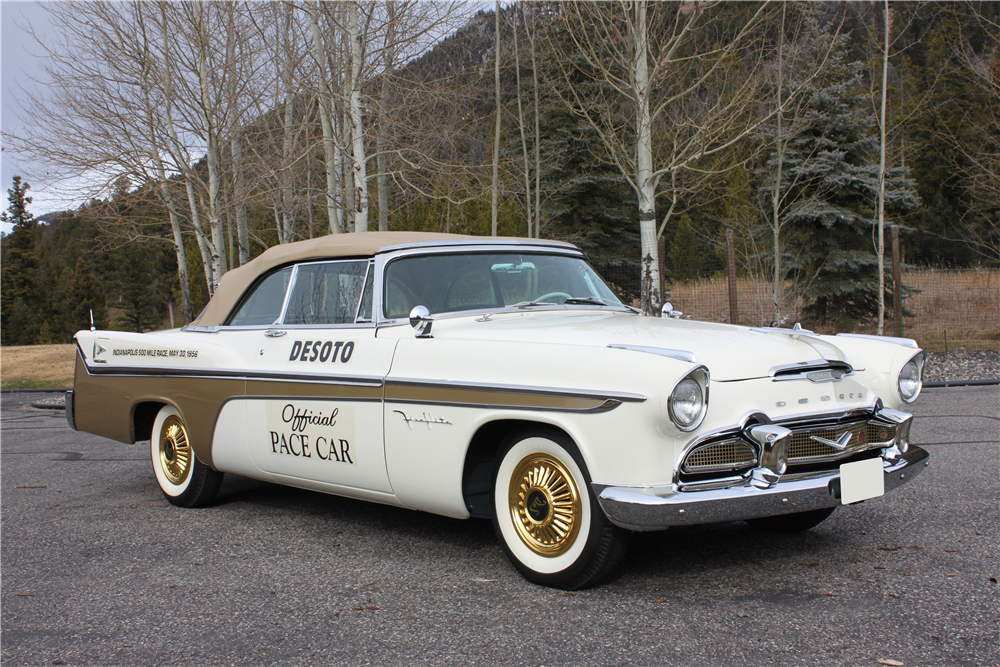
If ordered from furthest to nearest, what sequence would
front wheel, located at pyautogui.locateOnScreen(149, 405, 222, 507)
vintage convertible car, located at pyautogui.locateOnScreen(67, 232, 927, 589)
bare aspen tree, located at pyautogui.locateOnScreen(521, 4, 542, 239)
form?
bare aspen tree, located at pyautogui.locateOnScreen(521, 4, 542, 239) < front wheel, located at pyautogui.locateOnScreen(149, 405, 222, 507) < vintage convertible car, located at pyautogui.locateOnScreen(67, 232, 927, 589)

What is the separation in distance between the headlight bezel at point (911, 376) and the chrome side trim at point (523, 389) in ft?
5.31

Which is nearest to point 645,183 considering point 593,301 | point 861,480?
point 593,301

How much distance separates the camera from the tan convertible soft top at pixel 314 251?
15.7ft

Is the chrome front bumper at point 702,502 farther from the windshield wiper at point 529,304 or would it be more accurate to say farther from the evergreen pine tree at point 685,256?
the evergreen pine tree at point 685,256

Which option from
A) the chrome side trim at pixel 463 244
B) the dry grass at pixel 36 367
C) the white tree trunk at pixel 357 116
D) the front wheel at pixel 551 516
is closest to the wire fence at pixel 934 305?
the white tree trunk at pixel 357 116

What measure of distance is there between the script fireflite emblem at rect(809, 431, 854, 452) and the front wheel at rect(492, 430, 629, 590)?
917 mm

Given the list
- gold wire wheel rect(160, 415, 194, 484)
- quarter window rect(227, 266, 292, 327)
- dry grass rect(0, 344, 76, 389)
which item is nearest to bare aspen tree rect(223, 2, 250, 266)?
dry grass rect(0, 344, 76, 389)

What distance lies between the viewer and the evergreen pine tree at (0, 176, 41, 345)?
54938 mm

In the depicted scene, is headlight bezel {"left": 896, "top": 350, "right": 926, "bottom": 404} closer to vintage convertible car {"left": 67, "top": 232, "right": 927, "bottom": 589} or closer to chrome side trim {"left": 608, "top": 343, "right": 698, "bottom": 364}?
vintage convertible car {"left": 67, "top": 232, "right": 927, "bottom": 589}

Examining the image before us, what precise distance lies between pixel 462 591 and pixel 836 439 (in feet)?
5.78

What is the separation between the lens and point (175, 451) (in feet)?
18.4

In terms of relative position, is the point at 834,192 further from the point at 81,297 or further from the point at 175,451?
the point at 81,297

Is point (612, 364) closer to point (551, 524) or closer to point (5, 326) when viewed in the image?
point (551, 524)

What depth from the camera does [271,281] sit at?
5.32m
